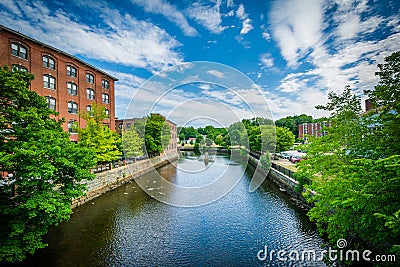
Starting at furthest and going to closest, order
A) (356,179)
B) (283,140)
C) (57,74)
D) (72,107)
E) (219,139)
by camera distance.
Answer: (219,139) < (283,140) < (72,107) < (57,74) < (356,179)

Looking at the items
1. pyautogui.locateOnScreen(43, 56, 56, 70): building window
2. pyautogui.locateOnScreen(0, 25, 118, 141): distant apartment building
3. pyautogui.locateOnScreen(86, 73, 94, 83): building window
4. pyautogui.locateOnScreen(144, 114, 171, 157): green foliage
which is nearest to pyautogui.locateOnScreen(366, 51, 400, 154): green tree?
pyautogui.locateOnScreen(0, 25, 118, 141): distant apartment building

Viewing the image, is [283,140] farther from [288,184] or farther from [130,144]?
[130,144]

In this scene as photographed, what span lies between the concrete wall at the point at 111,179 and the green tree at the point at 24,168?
643 centimetres

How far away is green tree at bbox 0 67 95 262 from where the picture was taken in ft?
Answer: 32.0

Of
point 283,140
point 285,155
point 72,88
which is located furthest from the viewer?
point 283,140

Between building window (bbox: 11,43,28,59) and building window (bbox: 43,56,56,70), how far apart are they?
7.40 feet

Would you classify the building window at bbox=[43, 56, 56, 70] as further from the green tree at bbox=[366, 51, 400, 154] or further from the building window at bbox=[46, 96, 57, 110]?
the green tree at bbox=[366, 51, 400, 154]

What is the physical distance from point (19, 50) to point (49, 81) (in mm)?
4262

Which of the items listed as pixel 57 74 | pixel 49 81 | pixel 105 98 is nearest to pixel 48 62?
pixel 57 74

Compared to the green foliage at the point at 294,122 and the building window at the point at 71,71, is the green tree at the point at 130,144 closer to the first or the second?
the building window at the point at 71,71

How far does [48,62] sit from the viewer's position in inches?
1042

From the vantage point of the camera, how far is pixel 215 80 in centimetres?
1933

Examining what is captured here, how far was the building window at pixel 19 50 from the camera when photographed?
22544 millimetres

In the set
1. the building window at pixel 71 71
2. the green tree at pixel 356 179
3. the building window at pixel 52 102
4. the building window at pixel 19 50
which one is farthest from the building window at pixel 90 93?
the green tree at pixel 356 179
